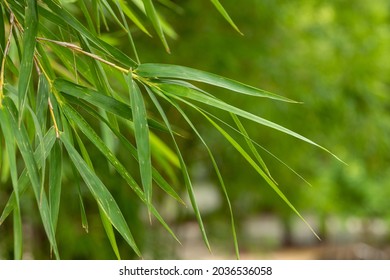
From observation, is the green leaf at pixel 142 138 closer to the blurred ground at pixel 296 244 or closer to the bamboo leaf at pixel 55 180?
the bamboo leaf at pixel 55 180

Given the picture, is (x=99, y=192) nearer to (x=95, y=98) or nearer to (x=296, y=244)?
(x=95, y=98)

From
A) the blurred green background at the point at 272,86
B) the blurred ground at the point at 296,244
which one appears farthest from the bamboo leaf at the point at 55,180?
the blurred ground at the point at 296,244

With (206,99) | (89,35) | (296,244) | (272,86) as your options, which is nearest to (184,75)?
(206,99)

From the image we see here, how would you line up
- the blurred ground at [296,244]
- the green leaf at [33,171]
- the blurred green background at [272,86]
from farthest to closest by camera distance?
the blurred ground at [296,244] → the blurred green background at [272,86] → the green leaf at [33,171]

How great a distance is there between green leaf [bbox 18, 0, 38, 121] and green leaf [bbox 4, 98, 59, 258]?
0.22ft

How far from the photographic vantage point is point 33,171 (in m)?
1.05

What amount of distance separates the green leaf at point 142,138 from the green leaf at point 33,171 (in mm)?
136

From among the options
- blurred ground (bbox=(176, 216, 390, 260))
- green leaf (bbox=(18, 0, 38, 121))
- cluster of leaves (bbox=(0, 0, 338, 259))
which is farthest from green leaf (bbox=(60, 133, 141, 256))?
blurred ground (bbox=(176, 216, 390, 260))

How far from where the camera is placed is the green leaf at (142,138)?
106 centimetres

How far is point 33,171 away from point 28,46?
0.18 m

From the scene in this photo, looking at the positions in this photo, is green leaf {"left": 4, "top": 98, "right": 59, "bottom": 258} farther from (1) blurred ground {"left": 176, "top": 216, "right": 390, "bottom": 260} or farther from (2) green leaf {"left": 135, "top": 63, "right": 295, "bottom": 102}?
(1) blurred ground {"left": 176, "top": 216, "right": 390, "bottom": 260}
